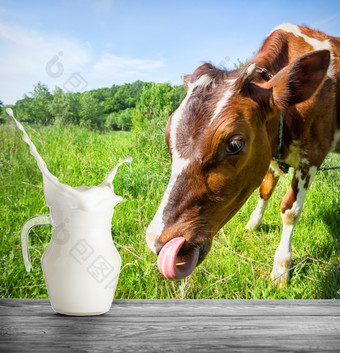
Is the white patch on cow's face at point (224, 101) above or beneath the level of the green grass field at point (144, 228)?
above

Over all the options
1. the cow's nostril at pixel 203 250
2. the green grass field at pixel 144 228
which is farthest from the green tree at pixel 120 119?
the cow's nostril at pixel 203 250

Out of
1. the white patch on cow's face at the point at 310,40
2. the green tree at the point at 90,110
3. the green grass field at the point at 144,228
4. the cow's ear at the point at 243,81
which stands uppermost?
the white patch on cow's face at the point at 310,40

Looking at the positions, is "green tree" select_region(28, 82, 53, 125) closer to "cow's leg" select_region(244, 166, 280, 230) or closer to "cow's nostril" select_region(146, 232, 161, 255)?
"cow's nostril" select_region(146, 232, 161, 255)

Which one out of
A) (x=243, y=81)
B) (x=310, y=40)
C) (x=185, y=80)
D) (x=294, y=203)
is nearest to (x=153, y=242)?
(x=243, y=81)

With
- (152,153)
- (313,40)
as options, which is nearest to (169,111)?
(152,153)

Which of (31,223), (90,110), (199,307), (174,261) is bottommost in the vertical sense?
(199,307)

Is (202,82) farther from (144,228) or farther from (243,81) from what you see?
(144,228)

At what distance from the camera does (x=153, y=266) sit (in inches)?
51.5

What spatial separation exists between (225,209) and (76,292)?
0.53m

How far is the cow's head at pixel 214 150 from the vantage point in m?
0.97

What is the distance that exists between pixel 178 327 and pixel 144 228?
787 millimetres

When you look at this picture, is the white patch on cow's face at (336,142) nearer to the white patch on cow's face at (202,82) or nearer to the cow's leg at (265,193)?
the cow's leg at (265,193)

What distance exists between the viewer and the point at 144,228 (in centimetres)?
152

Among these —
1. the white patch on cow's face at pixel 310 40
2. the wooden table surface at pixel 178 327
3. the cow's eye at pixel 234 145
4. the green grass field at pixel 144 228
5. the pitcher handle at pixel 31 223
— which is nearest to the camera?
the wooden table surface at pixel 178 327
